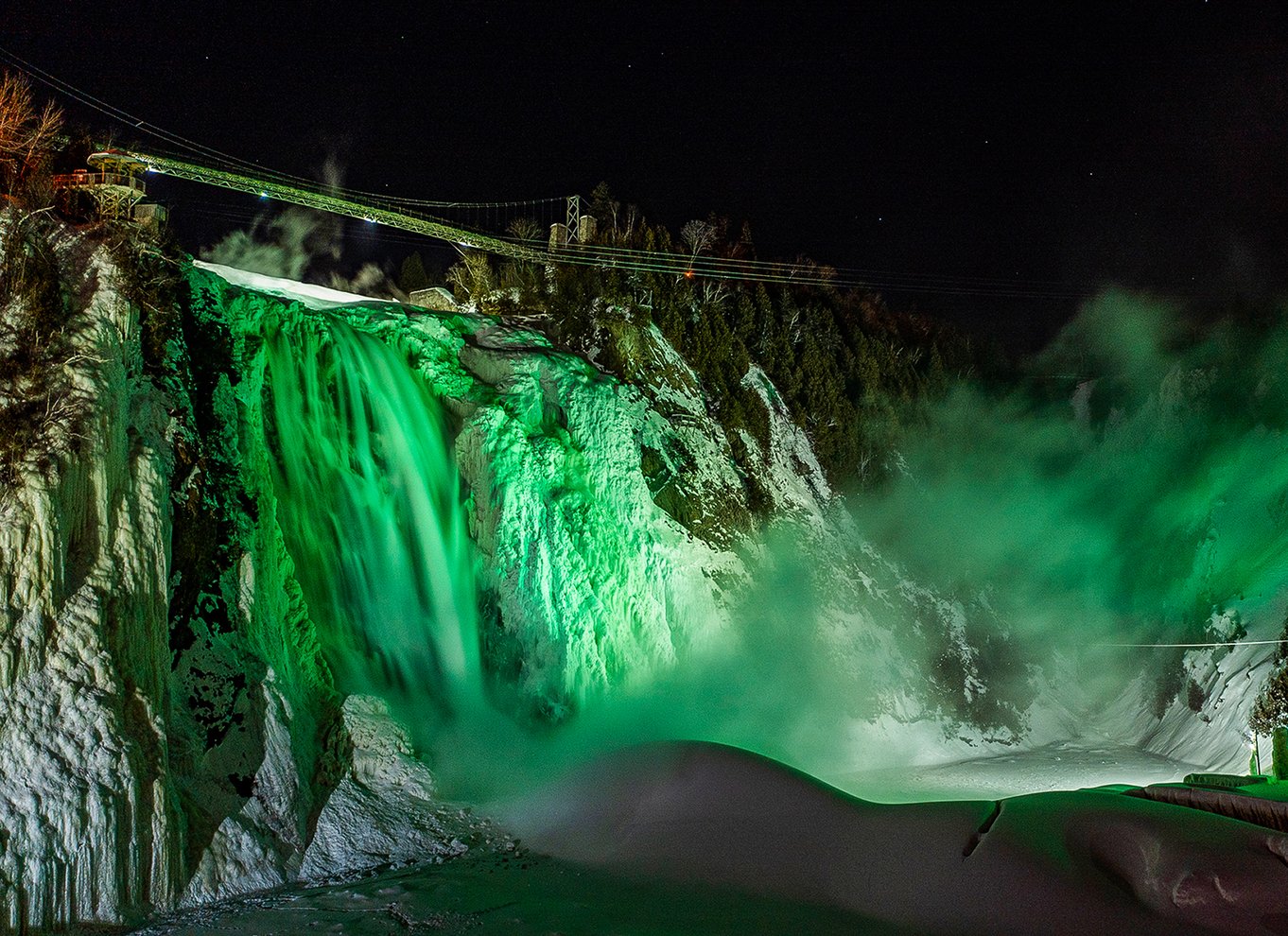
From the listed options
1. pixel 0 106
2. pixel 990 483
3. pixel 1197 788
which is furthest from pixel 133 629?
pixel 990 483

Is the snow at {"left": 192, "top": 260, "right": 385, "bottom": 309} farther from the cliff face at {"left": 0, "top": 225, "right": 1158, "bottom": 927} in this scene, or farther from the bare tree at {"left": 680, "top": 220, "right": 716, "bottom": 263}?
the bare tree at {"left": 680, "top": 220, "right": 716, "bottom": 263}

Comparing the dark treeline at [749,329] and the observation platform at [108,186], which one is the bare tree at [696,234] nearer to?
the dark treeline at [749,329]

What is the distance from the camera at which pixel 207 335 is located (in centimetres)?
1566

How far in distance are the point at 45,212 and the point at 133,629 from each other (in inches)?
215

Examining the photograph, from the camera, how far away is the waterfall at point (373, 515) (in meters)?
16.4

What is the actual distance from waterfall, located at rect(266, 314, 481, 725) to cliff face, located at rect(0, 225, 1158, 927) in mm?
66

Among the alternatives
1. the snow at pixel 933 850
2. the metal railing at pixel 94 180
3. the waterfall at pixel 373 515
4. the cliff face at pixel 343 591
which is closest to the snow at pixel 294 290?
the cliff face at pixel 343 591

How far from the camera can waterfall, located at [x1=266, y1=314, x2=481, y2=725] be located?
53.8ft

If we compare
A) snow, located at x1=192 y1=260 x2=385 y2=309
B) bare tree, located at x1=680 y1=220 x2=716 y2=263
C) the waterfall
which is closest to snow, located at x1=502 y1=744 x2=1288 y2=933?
the waterfall

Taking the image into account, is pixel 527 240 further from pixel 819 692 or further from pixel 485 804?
pixel 485 804

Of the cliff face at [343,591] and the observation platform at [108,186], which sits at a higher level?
the observation platform at [108,186]

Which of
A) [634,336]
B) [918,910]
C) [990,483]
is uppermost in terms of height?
[634,336]

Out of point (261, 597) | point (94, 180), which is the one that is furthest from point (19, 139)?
point (261, 597)

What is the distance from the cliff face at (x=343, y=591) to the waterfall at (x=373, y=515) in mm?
66
